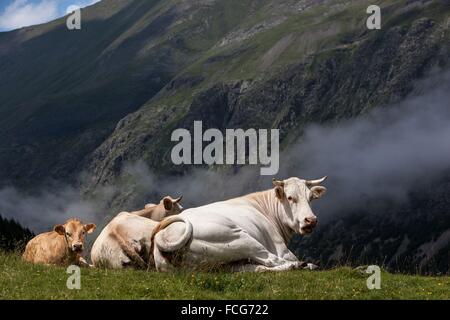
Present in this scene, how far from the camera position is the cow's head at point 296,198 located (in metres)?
19.9

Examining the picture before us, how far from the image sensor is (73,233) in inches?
825

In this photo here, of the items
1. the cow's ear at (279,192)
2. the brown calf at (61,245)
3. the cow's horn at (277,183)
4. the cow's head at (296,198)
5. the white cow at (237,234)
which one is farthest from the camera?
the brown calf at (61,245)

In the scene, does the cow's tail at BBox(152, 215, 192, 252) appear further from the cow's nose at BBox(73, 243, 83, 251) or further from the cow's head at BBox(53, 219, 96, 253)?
the cow's head at BBox(53, 219, 96, 253)

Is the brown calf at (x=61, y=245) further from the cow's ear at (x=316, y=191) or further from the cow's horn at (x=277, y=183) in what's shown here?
the cow's ear at (x=316, y=191)

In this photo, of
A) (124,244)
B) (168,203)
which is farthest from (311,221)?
(168,203)

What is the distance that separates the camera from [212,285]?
50.7ft

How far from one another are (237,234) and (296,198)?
252 centimetres

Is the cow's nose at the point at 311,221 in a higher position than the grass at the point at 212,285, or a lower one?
higher

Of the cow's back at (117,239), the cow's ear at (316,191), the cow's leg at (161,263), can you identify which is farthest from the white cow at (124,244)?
the cow's ear at (316,191)

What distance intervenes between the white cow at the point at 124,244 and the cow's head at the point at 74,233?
691 mm

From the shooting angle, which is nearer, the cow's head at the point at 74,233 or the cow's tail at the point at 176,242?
the cow's tail at the point at 176,242
